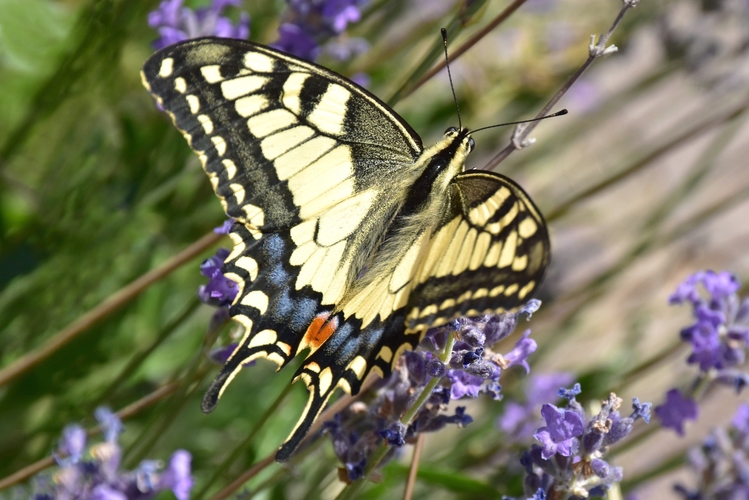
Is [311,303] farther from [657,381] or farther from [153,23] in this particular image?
[657,381]

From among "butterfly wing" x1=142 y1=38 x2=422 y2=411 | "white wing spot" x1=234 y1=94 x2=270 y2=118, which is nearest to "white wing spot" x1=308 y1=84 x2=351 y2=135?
"butterfly wing" x1=142 y1=38 x2=422 y2=411

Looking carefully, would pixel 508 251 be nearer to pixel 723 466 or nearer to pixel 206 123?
pixel 206 123

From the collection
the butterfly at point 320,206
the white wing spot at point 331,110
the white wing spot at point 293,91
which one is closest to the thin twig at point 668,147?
the butterfly at point 320,206

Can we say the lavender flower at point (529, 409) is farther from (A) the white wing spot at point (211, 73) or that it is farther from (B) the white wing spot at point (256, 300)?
(A) the white wing spot at point (211, 73)

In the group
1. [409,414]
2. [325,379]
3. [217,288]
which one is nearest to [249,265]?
[217,288]

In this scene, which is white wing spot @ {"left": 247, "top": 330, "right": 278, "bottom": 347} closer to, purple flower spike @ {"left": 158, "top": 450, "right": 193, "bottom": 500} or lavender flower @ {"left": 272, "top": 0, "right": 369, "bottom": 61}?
purple flower spike @ {"left": 158, "top": 450, "right": 193, "bottom": 500}
